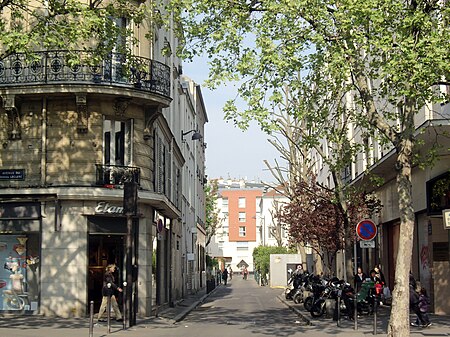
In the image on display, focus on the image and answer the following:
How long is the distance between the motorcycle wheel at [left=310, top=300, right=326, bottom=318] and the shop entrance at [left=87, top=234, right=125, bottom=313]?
643cm

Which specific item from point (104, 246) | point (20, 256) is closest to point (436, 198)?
point (104, 246)

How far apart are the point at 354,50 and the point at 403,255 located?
4.11 metres

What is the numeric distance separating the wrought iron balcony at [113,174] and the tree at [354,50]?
8492 mm

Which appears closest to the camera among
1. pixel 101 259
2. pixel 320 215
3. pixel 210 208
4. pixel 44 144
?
pixel 44 144

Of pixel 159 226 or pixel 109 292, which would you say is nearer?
pixel 109 292

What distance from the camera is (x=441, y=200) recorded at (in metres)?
25.3

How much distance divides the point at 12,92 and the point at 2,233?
4.55 m

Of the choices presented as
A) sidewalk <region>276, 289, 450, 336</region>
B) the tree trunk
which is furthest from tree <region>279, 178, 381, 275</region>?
the tree trunk

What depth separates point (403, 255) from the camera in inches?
558

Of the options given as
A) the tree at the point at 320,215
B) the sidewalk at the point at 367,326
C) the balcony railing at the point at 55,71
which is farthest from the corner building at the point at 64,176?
→ the tree at the point at 320,215

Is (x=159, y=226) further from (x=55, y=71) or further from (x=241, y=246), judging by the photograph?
(x=241, y=246)

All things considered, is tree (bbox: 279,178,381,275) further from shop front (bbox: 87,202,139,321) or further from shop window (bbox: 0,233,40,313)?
shop window (bbox: 0,233,40,313)

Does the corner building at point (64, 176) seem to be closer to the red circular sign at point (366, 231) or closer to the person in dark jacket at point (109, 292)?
the person in dark jacket at point (109, 292)

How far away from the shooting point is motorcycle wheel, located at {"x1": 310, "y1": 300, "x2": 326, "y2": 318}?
2480 centimetres
